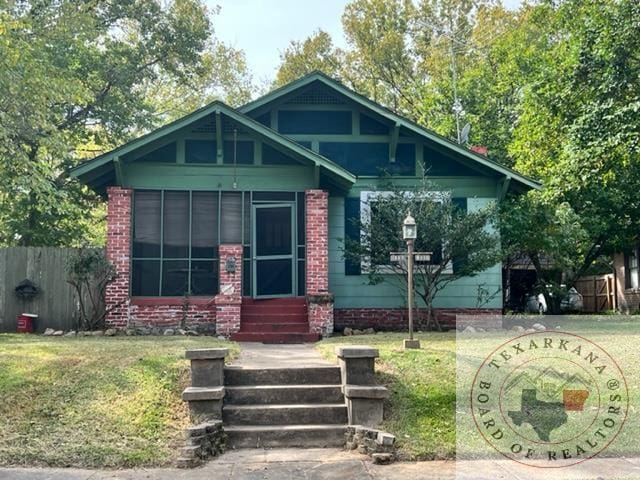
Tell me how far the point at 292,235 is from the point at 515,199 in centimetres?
556

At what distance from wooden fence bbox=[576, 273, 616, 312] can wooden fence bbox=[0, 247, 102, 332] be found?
1936 centimetres

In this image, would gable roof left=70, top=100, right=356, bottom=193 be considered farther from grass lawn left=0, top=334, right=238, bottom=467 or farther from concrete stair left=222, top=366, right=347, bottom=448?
concrete stair left=222, top=366, right=347, bottom=448

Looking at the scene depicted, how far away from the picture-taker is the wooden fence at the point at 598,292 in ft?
76.9

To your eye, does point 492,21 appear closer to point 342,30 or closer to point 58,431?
point 342,30

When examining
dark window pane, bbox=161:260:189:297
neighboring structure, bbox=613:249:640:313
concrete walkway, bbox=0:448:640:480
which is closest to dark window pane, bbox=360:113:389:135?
dark window pane, bbox=161:260:189:297

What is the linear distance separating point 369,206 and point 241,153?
295 cm

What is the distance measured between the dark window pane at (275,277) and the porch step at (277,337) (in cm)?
154

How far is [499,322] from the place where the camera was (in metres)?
12.8

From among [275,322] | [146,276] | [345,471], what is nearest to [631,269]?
[275,322]

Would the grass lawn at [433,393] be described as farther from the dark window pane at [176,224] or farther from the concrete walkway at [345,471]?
the dark window pane at [176,224]

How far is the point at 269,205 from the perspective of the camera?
1259 cm

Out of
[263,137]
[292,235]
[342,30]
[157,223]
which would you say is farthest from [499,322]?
[342,30]

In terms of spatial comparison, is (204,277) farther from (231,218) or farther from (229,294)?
(231,218)

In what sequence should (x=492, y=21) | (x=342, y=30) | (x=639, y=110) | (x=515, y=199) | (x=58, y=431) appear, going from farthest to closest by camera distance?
(x=342, y=30)
(x=492, y=21)
(x=515, y=199)
(x=639, y=110)
(x=58, y=431)
